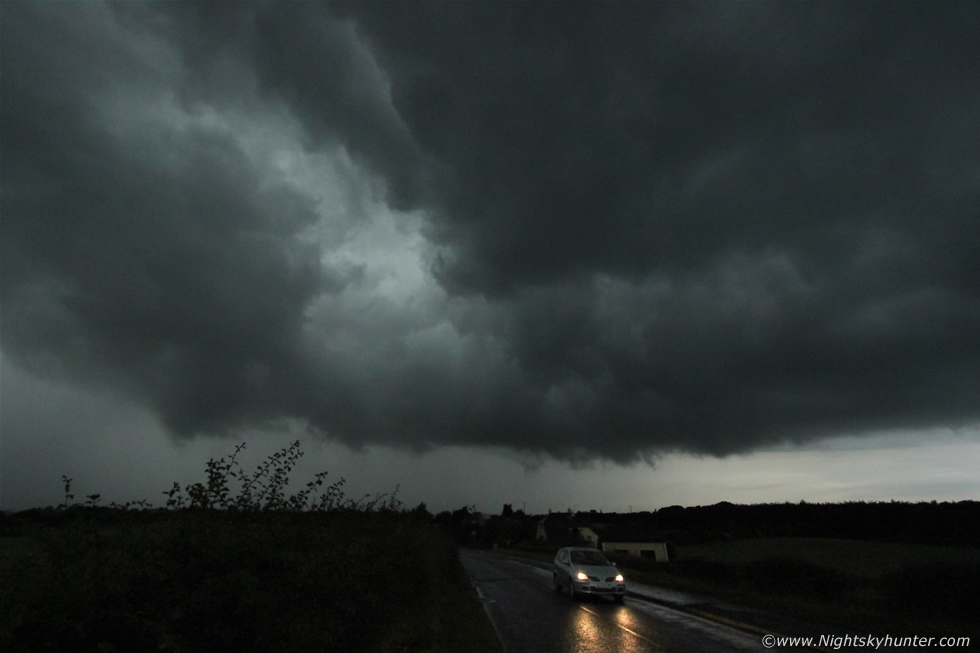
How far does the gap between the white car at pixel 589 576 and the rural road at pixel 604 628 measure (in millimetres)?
444

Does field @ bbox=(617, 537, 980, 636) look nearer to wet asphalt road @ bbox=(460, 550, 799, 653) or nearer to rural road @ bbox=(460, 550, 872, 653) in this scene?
rural road @ bbox=(460, 550, 872, 653)

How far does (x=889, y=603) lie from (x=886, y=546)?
74533 mm

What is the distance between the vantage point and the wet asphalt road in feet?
41.5

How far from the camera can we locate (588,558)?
23.3 metres

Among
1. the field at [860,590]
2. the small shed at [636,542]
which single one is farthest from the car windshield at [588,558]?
the small shed at [636,542]

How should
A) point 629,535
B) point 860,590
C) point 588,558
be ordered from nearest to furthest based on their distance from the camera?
point 860,590
point 588,558
point 629,535

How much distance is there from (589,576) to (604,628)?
248 inches

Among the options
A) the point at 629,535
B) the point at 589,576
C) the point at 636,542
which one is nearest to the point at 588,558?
the point at 589,576

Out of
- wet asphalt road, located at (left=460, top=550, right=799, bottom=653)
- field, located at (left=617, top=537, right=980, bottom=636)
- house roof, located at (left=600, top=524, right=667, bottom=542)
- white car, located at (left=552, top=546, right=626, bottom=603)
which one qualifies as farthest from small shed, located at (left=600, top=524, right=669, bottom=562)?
wet asphalt road, located at (left=460, top=550, right=799, bottom=653)

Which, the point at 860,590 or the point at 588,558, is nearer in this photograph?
the point at 860,590

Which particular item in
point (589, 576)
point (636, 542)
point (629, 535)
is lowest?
point (636, 542)

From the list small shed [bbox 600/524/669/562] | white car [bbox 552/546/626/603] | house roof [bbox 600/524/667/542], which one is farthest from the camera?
house roof [bbox 600/524/667/542]

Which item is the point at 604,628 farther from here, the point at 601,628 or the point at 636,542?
the point at 636,542

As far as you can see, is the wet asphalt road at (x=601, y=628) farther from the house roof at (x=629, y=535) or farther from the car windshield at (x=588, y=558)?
the house roof at (x=629, y=535)
